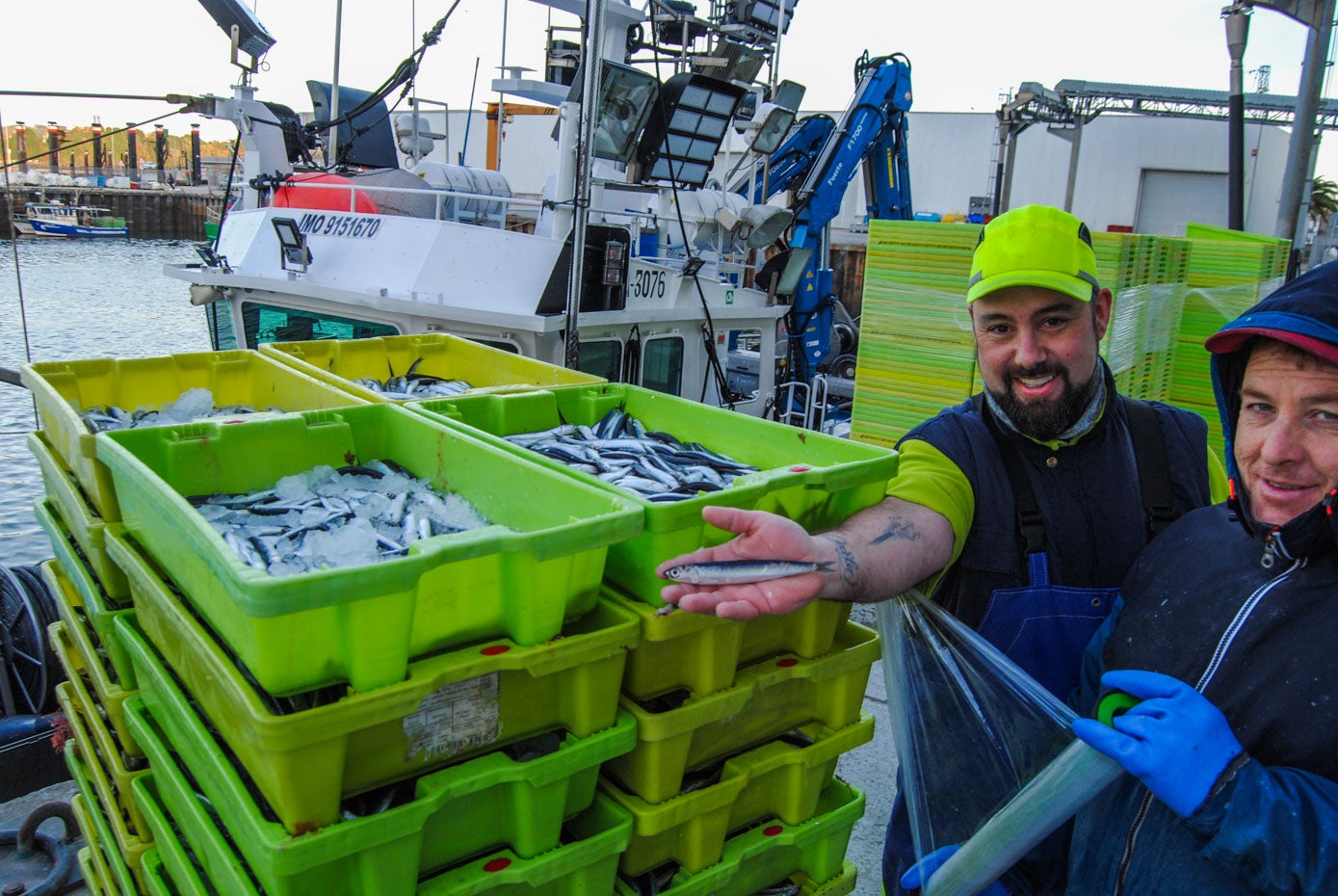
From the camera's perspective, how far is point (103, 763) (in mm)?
2629

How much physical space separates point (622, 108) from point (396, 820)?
6571mm

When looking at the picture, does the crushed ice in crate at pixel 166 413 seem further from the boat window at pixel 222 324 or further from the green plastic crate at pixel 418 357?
the boat window at pixel 222 324

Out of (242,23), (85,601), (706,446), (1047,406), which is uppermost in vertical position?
(242,23)

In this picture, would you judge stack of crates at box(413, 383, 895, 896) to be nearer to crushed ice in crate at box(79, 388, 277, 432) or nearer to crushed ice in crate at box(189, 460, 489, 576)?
crushed ice in crate at box(189, 460, 489, 576)

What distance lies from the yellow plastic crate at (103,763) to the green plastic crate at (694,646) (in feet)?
4.38

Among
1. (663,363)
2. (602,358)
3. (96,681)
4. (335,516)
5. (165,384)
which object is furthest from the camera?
(663,363)

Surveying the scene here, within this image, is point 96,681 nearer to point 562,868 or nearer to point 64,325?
point 562,868

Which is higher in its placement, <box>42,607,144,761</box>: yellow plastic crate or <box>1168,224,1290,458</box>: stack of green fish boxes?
<box>1168,224,1290,458</box>: stack of green fish boxes

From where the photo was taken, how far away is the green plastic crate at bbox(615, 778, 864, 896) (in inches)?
81.5

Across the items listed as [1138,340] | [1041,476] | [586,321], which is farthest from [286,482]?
[1138,340]

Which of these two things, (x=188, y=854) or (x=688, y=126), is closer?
(x=188, y=854)

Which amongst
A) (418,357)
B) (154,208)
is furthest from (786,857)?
(154,208)

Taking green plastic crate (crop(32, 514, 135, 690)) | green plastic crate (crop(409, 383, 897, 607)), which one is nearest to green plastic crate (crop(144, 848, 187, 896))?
green plastic crate (crop(32, 514, 135, 690))

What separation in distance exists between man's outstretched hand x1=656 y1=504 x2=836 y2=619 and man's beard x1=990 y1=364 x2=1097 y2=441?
73 cm
